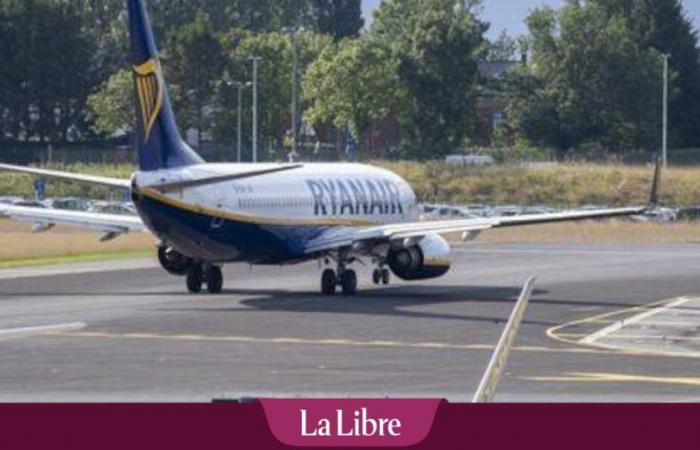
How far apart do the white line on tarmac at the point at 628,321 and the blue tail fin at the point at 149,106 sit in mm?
11248

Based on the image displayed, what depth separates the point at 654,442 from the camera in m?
3.70

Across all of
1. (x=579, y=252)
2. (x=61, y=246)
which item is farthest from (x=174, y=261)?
(x=61, y=246)

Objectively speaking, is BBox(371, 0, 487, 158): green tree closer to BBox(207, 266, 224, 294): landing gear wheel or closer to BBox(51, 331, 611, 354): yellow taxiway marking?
BBox(207, 266, 224, 294): landing gear wheel

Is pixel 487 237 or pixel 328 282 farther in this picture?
pixel 487 237

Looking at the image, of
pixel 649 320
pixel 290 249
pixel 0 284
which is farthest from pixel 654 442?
pixel 0 284

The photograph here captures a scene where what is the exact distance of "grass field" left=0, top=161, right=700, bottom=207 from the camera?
108438 millimetres

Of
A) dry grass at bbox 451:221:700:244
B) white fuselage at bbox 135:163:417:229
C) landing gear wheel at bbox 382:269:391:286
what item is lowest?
dry grass at bbox 451:221:700:244

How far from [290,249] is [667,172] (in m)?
72.2

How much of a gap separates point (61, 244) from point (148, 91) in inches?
1394

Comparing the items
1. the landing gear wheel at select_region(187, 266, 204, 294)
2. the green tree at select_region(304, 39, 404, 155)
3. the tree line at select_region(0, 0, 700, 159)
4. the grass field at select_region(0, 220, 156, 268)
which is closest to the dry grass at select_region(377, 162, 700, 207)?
the green tree at select_region(304, 39, 404, 155)

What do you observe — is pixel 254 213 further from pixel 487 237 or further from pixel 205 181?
pixel 487 237

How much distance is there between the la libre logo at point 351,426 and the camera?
3738mm

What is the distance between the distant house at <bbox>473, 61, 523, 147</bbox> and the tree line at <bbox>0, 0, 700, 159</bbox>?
98.6 inches

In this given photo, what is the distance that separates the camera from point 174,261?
1881 inches
